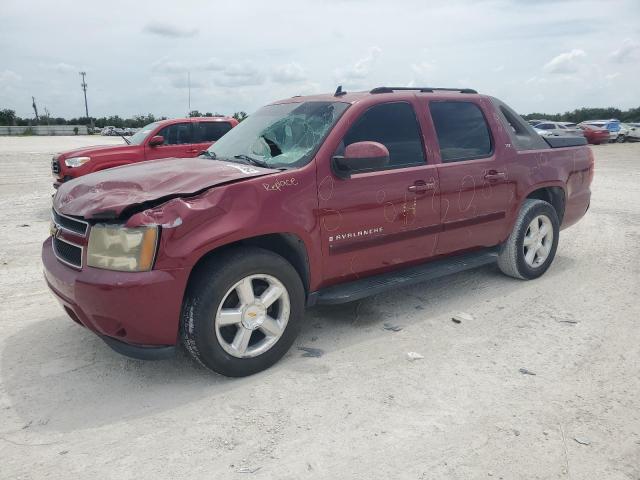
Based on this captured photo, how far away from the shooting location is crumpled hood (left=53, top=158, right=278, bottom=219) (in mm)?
2932

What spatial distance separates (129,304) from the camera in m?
2.81

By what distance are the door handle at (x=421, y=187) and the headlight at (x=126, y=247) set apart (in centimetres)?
198

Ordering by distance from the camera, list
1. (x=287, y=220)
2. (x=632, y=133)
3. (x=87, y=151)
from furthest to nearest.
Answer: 1. (x=632, y=133)
2. (x=87, y=151)
3. (x=287, y=220)

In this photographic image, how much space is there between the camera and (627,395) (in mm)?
3012

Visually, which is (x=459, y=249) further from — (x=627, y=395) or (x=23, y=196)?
(x=23, y=196)

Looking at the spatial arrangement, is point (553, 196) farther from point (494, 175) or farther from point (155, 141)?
point (155, 141)

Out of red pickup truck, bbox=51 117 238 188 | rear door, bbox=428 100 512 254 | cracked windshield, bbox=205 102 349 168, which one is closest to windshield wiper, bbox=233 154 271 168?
cracked windshield, bbox=205 102 349 168

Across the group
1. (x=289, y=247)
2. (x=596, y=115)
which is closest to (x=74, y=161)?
(x=289, y=247)

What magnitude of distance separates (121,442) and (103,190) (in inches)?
59.2

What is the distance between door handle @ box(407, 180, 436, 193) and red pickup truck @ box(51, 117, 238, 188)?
565 cm

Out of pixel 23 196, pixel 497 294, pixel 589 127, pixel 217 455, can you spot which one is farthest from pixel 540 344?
pixel 589 127

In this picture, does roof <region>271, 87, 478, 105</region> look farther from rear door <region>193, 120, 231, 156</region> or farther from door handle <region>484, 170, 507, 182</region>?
rear door <region>193, 120, 231, 156</region>

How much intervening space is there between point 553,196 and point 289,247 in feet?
10.9

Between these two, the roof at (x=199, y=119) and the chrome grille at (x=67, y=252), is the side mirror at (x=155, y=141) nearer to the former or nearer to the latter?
the roof at (x=199, y=119)
